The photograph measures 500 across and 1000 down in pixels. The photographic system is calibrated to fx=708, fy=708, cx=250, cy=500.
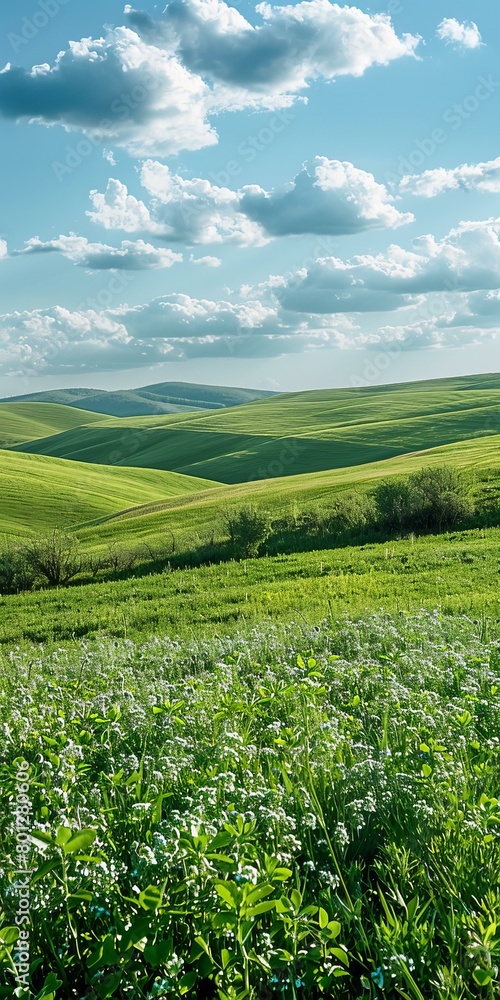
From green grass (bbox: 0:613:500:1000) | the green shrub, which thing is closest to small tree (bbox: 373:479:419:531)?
the green shrub

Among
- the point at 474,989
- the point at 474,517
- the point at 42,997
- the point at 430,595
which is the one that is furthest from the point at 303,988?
the point at 474,517

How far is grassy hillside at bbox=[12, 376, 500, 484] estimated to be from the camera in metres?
111

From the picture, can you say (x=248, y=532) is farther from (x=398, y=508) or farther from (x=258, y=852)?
(x=258, y=852)

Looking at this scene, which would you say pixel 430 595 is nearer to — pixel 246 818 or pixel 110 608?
pixel 110 608

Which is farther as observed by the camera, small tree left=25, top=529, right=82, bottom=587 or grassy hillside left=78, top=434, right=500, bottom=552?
grassy hillside left=78, top=434, right=500, bottom=552

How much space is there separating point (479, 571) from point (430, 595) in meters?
3.93

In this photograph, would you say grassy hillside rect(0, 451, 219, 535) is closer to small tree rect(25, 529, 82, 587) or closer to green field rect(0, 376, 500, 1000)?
small tree rect(25, 529, 82, 587)

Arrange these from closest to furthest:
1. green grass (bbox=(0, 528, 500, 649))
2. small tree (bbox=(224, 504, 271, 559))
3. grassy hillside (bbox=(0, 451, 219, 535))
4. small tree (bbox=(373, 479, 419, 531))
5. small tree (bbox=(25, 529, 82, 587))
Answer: green grass (bbox=(0, 528, 500, 649)) → small tree (bbox=(224, 504, 271, 559)) → small tree (bbox=(373, 479, 419, 531)) → small tree (bbox=(25, 529, 82, 587)) → grassy hillside (bbox=(0, 451, 219, 535))

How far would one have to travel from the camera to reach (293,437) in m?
130

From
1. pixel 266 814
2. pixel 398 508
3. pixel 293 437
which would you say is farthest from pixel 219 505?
pixel 293 437

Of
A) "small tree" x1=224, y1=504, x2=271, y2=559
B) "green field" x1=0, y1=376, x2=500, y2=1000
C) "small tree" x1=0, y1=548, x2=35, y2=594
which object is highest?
"green field" x1=0, y1=376, x2=500, y2=1000

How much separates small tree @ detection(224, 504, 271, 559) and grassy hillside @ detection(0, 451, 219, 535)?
140 feet

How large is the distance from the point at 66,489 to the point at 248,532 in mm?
Result: 61294

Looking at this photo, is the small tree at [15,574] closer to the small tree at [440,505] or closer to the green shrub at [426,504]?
the green shrub at [426,504]
